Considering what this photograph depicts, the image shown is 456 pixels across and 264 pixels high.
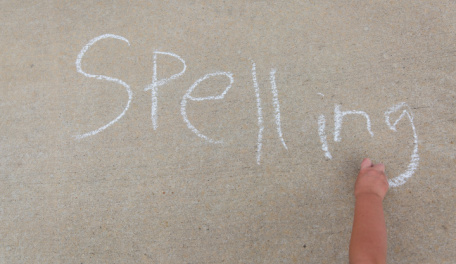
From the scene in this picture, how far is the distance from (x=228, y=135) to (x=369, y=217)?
0.95m

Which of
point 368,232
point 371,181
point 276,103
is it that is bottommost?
point 368,232

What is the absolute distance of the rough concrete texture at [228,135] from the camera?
1.67 metres

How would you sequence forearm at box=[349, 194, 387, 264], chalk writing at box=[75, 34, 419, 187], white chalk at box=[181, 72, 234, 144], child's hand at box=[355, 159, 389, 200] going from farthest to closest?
1. white chalk at box=[181, 72, 234, 144]
2. chalk writing at box=[75, 34, 419, 187]
3. child's hand at box=[355, 159, 389, 200]
4. forearm at box=[349, 194, 387, 264]

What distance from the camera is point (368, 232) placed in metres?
1.47

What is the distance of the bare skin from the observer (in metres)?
1.41

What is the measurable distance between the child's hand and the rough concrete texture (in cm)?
7

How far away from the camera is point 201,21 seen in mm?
2045

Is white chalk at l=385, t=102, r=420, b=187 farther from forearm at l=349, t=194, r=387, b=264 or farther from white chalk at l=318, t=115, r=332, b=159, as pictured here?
white chalk at l=318, t=115, r=332, b=159

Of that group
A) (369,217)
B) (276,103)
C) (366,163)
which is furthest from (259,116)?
(369,217)

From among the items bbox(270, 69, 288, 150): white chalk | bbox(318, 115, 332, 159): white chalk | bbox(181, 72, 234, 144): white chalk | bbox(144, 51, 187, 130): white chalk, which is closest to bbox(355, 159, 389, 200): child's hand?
bbox(318, 115, 332, 159): white chalk

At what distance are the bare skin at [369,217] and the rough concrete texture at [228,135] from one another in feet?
0.26

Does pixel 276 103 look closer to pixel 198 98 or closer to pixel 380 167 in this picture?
pixel 198 98

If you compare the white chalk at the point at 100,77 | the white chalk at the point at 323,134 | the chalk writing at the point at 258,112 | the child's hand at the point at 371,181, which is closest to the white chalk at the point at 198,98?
the chalk writing at the point at 258,112

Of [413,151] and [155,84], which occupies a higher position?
[413,151]
